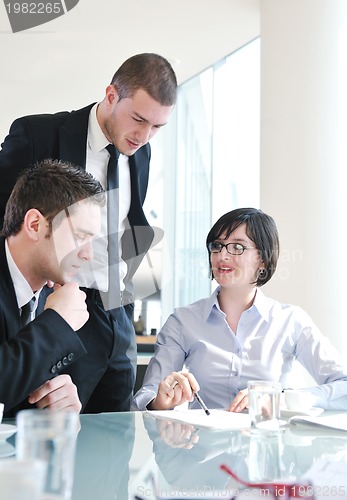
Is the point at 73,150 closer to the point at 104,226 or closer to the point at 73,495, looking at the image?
the point at 104,226

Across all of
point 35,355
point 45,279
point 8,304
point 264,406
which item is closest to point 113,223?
point 45,279

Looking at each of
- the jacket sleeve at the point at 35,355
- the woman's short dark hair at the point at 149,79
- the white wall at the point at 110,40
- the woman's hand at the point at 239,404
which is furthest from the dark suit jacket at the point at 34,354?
the white wall at the point at 110,40

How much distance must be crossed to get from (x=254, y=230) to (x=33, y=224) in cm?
97

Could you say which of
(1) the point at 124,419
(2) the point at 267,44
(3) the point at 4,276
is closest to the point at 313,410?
(1) the point at 124,419

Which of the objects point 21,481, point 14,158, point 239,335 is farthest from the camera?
point 239,335

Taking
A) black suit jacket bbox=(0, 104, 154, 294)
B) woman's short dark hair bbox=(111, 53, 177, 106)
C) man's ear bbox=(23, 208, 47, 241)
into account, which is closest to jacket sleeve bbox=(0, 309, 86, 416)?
man's ear bbox=(23, 208, 47, 241)

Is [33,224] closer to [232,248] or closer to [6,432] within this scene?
[6,432]

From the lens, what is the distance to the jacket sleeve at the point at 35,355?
52.6 inches

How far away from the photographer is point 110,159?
214 centimetres

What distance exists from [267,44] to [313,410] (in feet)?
9.06

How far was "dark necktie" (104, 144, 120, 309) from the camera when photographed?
2066 mm

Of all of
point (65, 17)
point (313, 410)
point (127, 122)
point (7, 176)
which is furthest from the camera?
point (65, 17)

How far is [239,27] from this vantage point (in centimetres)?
468

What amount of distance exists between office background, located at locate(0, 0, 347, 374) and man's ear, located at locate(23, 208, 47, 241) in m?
0.93
